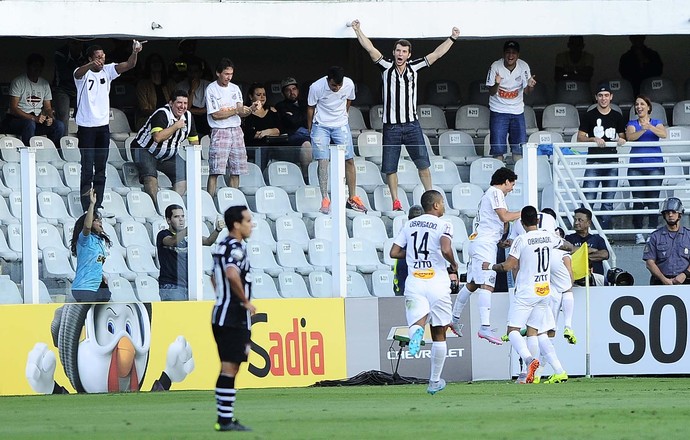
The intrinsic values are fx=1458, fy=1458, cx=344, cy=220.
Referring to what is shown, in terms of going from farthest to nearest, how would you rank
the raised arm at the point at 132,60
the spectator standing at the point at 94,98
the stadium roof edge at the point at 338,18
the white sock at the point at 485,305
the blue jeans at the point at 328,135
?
the stadium roof edge at the point at 338,18
the blue jeans at the point at 328,135
the spectator standing at the point at 94,98
the raised arm at the point at 132,60
the white sock at the point at 485,305

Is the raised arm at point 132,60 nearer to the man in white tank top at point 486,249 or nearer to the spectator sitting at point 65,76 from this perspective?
the spectator sitting at point 65,76

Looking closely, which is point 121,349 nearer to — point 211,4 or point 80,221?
point 80,221

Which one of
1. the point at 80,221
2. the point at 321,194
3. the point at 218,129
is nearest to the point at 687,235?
the point at 321,194

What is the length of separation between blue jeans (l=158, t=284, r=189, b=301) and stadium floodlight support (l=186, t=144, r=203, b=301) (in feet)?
0.26

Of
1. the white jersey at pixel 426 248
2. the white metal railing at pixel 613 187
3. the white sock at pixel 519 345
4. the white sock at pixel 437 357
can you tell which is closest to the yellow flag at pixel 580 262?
the white metal railing at pixel 613 187

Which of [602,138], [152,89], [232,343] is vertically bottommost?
[232,343]

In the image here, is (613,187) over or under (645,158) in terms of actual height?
under

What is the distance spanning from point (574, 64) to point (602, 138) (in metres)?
4.06

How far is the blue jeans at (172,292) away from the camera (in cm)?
1816

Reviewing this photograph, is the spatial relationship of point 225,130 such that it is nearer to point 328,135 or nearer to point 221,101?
point 221,101

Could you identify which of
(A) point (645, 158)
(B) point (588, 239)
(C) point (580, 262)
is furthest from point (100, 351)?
(A) point (645, 158)

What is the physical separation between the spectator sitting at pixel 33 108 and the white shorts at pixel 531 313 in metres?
7.64

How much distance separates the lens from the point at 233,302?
11.5 meters

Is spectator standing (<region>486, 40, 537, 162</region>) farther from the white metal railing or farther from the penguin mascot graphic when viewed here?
the penguin mascot graphic
